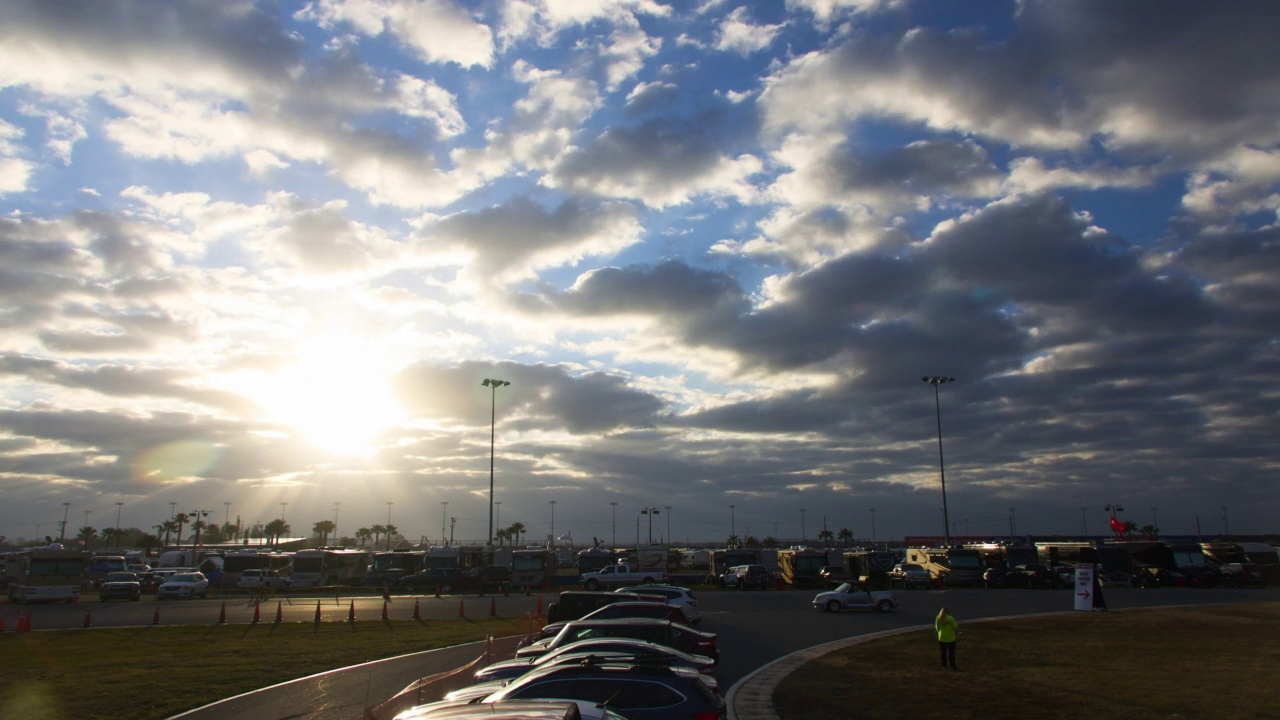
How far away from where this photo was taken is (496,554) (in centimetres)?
5969

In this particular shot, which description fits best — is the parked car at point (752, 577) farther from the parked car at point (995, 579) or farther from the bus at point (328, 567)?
the bus at point (328, 567)

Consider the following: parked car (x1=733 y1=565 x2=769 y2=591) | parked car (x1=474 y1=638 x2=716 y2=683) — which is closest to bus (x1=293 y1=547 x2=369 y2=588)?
parked car (x1=733 y1=565 x2=769 y2=591)

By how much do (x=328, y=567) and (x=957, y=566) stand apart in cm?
4445

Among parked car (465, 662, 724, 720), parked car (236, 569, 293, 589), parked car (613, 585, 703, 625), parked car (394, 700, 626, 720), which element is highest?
parked car (394, 700, 626, 720)

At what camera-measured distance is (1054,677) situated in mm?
19047

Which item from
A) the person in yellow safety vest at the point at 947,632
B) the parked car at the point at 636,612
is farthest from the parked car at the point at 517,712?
the person in yellow safety vest at the point at 947,632

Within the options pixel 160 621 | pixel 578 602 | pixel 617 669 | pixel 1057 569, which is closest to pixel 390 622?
pixel 160 621

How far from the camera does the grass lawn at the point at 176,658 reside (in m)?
15.9

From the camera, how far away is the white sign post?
1341 inches

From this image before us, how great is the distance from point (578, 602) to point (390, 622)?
11781mm

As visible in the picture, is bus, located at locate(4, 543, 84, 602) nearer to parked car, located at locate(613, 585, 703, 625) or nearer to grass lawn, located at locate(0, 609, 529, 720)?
grass lawn, located at locate(0, 609, 529, 720)

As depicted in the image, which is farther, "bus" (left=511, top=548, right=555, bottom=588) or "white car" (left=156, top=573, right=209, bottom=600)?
"bus" (left=511, top=548, right=555, bottom=588)

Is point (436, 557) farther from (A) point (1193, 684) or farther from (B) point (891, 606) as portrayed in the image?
(A) point (1193, 684)

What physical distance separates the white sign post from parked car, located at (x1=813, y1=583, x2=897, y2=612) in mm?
7278
